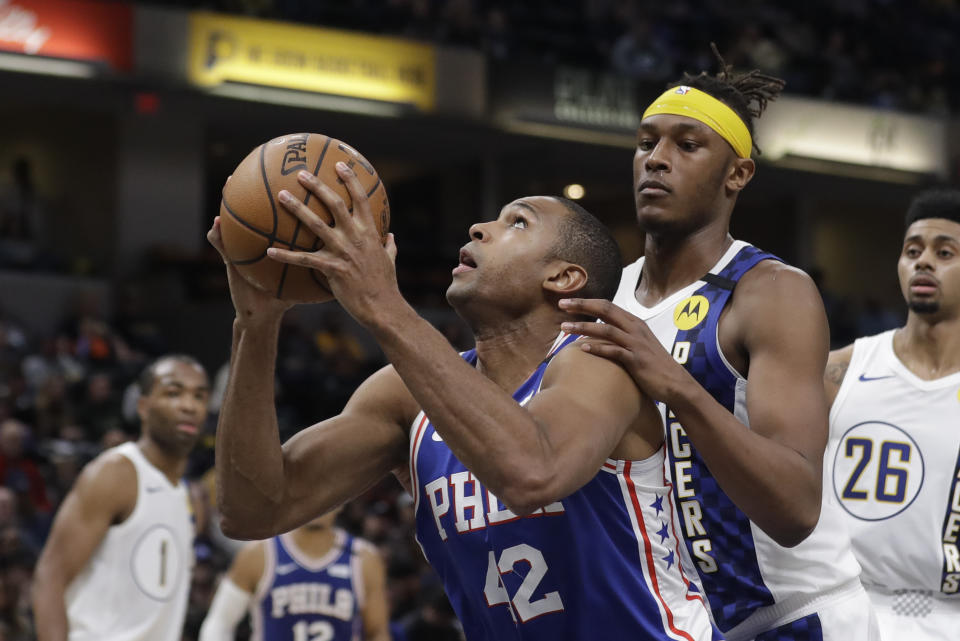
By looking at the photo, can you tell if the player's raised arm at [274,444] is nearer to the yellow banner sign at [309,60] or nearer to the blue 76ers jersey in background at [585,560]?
the blue 76ers jersey in background at [585,560]

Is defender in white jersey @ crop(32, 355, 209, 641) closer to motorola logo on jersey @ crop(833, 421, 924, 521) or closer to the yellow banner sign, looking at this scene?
motorola logo on jersey @ crop(833, 421, 924, 521)

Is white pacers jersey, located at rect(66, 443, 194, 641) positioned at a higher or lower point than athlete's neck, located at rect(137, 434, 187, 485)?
lower

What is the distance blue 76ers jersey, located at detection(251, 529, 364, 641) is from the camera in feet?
21.9

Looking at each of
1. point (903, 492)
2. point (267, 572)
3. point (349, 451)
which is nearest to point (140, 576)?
point (267, 572)

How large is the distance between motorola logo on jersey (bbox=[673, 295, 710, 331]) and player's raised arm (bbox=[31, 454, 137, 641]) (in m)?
3.36

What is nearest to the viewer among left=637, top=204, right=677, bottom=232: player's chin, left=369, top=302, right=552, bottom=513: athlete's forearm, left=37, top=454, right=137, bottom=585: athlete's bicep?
left=369, top=302, right=552, bottom=513: athlete's forearm

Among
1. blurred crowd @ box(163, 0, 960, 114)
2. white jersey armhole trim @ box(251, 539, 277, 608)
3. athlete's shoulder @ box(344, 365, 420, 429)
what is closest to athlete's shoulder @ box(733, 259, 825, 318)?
athlete's shoulder @ box(344, 365, 420, 429)

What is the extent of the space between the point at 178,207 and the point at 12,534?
8861mm

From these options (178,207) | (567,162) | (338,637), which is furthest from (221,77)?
(338,637)

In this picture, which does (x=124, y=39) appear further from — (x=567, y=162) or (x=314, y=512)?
(x=314, y=512)

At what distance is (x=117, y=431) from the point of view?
9.19m

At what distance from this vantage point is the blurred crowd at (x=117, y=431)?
8047mm

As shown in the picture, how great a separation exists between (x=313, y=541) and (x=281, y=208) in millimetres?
4657

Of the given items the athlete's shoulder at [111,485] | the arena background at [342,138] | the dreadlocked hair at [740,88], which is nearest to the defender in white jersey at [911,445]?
the dreadlocked hair at [740,88]
